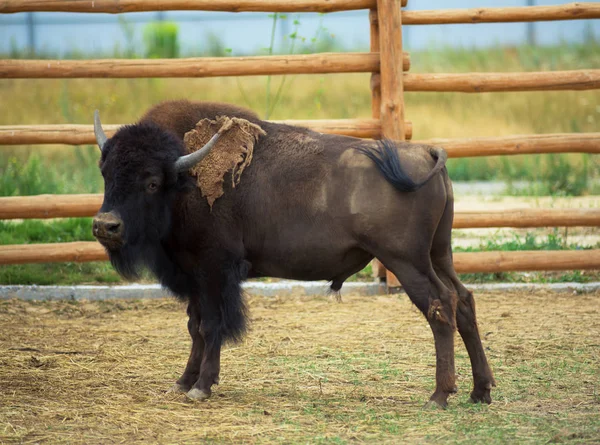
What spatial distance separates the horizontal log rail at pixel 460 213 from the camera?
26.7ft

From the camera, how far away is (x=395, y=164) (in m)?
5.15

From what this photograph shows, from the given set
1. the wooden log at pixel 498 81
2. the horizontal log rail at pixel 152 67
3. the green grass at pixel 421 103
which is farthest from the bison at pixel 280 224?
the green grass at pixel 421 103

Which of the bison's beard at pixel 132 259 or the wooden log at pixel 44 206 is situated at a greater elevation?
the bison's beard at pixel 132 259

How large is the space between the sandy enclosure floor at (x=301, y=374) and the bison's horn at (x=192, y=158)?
1.45 metres

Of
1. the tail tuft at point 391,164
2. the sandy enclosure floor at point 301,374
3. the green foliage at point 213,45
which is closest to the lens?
the sandy enclosure floor at point 301,374

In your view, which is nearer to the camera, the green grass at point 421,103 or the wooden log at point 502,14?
the wooden log at point 502,14

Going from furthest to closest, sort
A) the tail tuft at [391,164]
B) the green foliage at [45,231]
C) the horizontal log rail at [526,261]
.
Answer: the green foliage at [45,231]
the horizontal log rail at [526,261]
the tail tuft at [391,164]

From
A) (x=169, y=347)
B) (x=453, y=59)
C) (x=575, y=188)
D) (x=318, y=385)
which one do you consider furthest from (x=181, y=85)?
(x=318, y=385)

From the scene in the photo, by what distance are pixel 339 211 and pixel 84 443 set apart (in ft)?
6.68

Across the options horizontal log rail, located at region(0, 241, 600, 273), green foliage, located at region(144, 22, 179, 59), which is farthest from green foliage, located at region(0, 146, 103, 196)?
green foliage, located at region(144, 22, 179, 59)

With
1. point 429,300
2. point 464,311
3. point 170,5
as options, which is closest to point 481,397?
point 464,311

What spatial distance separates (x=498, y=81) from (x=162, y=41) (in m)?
10.9

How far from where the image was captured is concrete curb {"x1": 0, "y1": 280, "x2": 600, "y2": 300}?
26.9ft

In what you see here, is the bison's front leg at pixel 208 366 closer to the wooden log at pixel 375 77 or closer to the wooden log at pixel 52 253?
the wooden log at pixel 52 253
